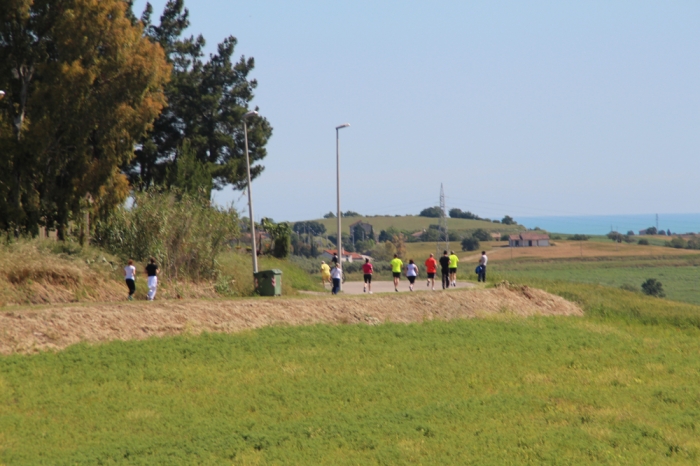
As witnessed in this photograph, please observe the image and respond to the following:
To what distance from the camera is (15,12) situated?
2634cm

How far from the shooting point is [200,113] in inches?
1853

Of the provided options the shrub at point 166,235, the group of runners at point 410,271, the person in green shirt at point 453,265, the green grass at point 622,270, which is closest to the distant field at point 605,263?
the green grass at point 622,270

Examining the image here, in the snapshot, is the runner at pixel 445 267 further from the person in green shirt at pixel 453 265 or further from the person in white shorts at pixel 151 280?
the person in white shorts at pixel 151 280

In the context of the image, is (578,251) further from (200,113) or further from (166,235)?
(166,235)

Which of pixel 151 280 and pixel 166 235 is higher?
pixel 166 235

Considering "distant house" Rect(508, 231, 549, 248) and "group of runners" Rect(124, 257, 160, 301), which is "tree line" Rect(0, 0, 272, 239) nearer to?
"group of runners" Rect(124, 257, 160, 301)

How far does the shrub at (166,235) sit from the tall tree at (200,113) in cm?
1371

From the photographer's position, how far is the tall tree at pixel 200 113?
151 feet

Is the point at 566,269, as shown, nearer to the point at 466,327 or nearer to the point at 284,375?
the point at 466,327

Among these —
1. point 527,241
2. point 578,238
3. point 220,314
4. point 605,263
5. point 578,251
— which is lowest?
point 605,263

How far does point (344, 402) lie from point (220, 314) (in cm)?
726

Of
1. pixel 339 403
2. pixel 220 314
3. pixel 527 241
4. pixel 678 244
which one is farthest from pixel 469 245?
pixel 339 403

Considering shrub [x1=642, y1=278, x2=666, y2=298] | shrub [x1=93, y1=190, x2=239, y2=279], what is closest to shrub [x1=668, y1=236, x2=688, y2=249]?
shrub [x1=642, y1=278, x2=666, y2=298]

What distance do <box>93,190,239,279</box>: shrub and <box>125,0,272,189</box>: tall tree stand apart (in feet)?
45.0
